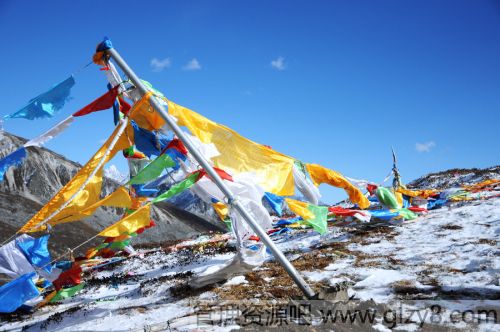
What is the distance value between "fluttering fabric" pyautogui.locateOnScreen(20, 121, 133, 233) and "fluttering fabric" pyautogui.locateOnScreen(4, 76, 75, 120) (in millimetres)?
1601

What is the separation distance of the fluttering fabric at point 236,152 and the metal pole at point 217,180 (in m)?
0.39

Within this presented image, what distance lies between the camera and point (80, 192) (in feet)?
25.4

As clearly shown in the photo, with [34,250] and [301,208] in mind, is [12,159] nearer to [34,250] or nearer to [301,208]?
[34,250]

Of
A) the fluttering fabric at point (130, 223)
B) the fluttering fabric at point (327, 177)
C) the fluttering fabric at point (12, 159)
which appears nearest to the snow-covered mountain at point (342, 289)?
the fluttering fabric at point (130, 223)

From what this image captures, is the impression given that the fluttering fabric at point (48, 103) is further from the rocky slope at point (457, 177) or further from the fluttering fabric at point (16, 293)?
the rocky slope at point (457, 177)

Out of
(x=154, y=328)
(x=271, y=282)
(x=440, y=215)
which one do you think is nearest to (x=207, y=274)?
(x=271, y=282)

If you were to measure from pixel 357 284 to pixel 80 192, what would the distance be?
6.73m

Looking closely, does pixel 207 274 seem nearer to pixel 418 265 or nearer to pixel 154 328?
pixel 154 328

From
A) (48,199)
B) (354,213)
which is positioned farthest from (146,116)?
(48,199)

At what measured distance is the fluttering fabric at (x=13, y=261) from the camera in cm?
820

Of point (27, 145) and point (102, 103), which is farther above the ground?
point (102, 103)

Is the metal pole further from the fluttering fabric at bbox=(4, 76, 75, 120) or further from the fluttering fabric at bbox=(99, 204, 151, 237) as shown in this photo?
the fluttering fabric at bbox=(99, 204, 151, 237)

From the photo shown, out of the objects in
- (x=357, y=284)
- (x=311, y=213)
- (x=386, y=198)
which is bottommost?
(x=357, y=284)

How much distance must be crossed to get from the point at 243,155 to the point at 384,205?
10.2 meters
